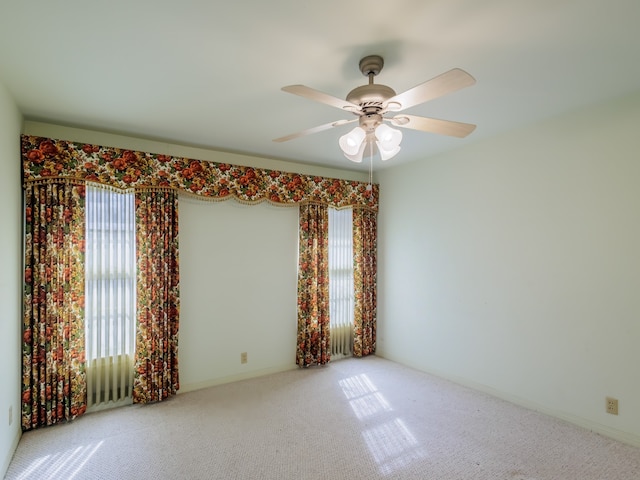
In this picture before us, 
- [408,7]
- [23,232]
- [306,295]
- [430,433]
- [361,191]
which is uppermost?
[408,7]

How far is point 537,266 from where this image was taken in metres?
2.98

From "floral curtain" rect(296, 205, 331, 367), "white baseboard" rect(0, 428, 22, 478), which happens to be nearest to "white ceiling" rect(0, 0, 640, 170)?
"floral curtain" rect(296, 205, 331, 367)

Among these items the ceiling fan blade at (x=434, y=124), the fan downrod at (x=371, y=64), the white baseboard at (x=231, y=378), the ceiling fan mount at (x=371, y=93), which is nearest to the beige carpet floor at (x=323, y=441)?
the white baseboard at (x=231, y=378)

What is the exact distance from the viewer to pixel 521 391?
10.1 feet

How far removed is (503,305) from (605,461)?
4.22 ft

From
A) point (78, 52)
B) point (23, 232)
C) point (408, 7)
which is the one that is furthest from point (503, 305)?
point (23, 232)

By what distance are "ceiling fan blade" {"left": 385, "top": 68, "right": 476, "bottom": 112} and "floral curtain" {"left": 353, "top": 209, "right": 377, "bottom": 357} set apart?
272 centimetres

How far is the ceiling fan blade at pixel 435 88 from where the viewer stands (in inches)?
55.6

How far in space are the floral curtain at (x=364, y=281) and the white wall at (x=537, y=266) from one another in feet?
1.57

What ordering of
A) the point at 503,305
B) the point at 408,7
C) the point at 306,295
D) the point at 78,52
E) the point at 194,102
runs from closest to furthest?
the point at 408,7 → the point at 78,52 → the point at 194,102 → the point at 503,305 → the point at 306,295

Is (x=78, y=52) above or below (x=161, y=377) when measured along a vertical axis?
above

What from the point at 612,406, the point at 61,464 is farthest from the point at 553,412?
the point at 61,464

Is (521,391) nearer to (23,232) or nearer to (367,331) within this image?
(367,331)

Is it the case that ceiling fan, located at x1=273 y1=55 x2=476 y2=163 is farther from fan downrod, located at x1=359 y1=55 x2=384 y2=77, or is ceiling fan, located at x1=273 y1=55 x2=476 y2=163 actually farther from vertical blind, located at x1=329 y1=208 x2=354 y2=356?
vertical blind, located at x1=329 y1=208 x2=354 y2=356
